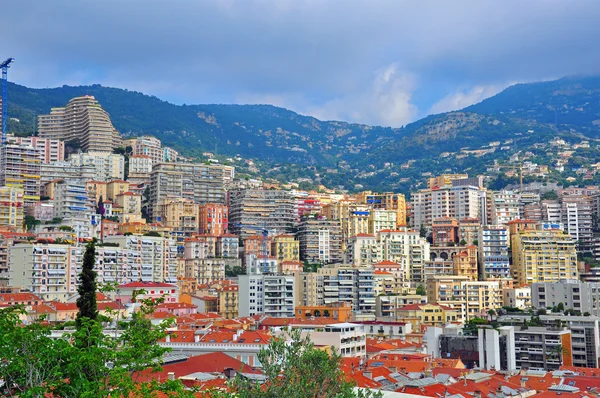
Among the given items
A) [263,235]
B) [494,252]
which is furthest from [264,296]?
[494,252]

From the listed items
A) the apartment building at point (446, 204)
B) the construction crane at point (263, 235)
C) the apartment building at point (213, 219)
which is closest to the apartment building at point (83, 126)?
the apartment building at point (213, 219)

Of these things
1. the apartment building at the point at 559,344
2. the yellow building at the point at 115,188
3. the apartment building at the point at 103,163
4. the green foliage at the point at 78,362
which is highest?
the apartment building at the point at 103,163

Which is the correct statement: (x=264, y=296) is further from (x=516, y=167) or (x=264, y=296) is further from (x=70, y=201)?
(x=516, y=167)

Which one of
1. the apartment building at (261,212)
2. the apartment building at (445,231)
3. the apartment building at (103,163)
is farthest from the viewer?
the apartment building at (103,163)

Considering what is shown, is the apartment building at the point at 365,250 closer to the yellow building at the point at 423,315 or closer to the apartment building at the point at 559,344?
the yellow building at the point at 423,315

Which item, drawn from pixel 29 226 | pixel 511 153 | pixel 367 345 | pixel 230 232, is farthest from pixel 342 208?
pixel 511 153

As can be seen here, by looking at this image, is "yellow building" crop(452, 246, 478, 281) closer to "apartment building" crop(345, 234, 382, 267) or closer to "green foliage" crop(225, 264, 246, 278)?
"apartment building" crop(345, 234, 382, 267)
